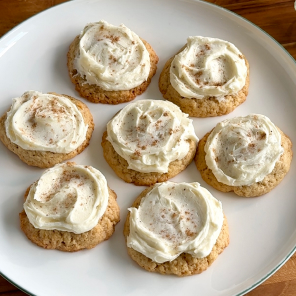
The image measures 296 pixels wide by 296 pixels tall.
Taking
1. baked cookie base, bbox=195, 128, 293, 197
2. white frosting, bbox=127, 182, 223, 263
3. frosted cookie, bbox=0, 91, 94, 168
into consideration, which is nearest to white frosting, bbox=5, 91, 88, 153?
frosted cookie, bbox=0, 91, 94, 168

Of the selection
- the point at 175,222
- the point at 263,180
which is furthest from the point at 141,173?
the point at 263,180

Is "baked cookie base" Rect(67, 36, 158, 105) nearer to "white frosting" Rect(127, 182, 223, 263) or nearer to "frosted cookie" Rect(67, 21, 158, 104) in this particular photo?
"frosted cookie" Rect(67, 21, 158, 104)

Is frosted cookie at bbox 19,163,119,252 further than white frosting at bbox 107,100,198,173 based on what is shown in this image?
No

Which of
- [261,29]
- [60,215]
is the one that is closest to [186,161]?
[60,215]

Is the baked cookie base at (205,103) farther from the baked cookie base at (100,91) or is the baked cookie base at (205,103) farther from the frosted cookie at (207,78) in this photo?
the baked cookie base at (100,91)

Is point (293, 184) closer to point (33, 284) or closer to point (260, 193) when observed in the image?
point (260, 193)

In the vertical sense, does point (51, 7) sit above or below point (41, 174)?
above
